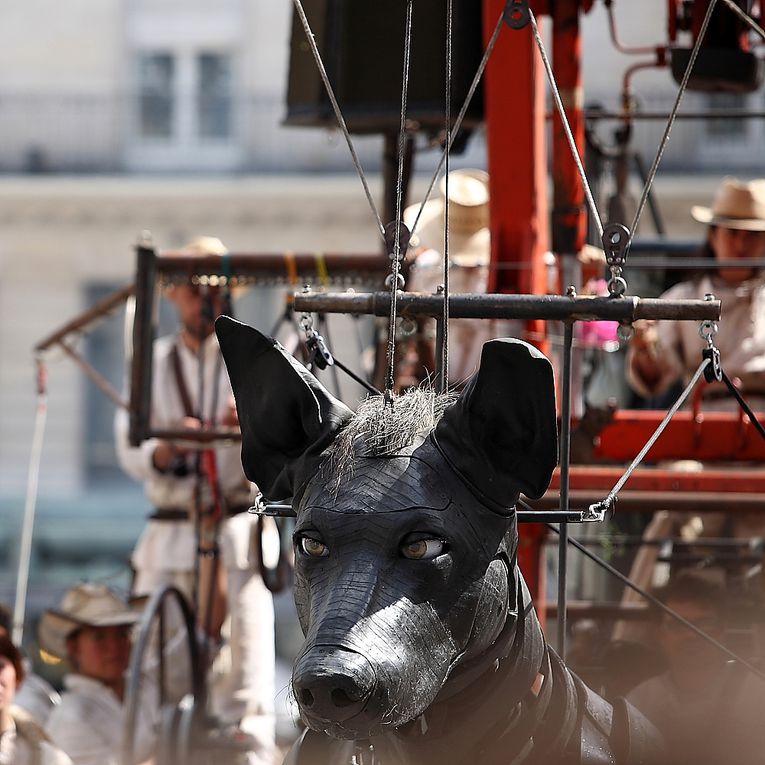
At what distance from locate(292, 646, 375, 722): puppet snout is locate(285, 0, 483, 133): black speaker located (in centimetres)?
349

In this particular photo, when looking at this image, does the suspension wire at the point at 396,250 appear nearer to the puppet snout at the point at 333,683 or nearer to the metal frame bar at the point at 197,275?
the puppet snout at the point at 333,683

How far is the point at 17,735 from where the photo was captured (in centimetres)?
502

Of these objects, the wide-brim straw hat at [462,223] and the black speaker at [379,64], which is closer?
the black speaker at [379,64]

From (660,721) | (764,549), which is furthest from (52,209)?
(660,721)

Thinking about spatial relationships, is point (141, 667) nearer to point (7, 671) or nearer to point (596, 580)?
point (7, 671)

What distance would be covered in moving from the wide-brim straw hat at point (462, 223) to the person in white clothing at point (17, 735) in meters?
1.98

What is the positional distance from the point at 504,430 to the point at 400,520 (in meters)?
0.22

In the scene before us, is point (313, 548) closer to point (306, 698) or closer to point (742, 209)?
point (306, 698)

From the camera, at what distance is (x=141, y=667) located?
5156 millimetres

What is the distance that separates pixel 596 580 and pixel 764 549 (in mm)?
1200

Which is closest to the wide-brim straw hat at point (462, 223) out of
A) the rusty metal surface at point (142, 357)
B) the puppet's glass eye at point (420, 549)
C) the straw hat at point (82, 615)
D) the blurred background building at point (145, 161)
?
the rusty metal surface at point (142, 357)

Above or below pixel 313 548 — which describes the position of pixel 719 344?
below

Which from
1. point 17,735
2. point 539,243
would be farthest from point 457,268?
point 17,735

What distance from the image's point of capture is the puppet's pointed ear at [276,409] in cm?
255
